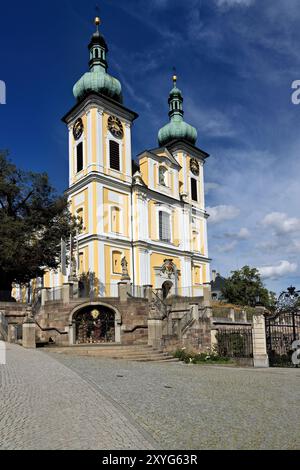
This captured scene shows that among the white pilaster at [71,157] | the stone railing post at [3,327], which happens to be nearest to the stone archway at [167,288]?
the white pilaster at [71,157]

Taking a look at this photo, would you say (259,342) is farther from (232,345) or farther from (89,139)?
(89,139)

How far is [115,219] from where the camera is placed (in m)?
38.3

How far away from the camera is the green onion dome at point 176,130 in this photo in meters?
50.5

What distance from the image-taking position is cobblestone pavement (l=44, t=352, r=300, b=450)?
21.2ft

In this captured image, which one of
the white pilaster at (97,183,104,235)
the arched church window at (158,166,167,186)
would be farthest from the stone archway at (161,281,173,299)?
the arched church window at (158,166,167,186)

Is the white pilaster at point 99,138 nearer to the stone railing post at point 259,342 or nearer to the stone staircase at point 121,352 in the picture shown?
the stone staircase at point 121,352

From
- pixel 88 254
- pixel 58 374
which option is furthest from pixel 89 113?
pixel 58 374

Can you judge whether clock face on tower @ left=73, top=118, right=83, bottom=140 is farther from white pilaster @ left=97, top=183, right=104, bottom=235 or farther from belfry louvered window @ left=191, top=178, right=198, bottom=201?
belfry louvered window @ left=191, top=178, right=198, bottom=201

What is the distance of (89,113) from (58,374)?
1170 inches

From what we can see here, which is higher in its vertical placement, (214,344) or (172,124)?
(172,124)

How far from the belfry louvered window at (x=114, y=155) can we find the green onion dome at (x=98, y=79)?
441 cm

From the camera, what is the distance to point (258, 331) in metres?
18.2

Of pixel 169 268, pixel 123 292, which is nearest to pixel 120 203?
pixel 169 268
